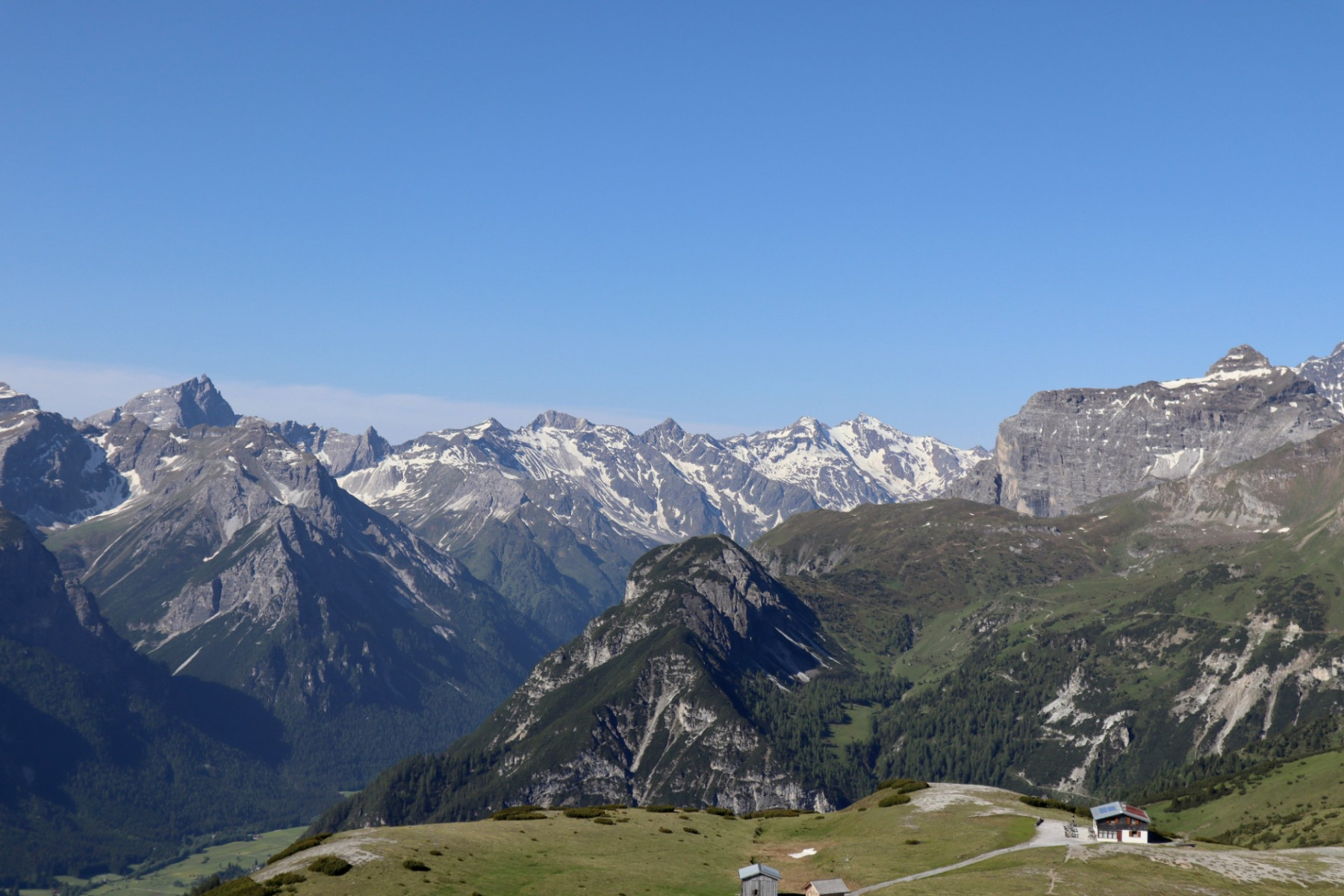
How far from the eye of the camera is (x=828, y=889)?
108m

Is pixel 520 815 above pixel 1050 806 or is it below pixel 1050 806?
above

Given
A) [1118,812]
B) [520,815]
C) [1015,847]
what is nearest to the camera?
[1015,847]

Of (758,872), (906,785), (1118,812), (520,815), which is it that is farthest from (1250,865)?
(520,815)

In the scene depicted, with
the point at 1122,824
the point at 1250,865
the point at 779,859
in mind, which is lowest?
the point at 779,859

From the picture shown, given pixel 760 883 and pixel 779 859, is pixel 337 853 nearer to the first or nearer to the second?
pixel 760 883

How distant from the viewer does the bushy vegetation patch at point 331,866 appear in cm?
10762

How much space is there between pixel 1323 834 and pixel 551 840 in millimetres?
144524

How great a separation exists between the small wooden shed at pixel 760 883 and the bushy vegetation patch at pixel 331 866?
124 ft

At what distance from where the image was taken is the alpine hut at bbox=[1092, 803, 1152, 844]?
→ 13025cm

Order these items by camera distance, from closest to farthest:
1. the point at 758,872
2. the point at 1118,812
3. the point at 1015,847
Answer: the point at 758,872 → the point at 1015,847 → the point at 1118,812

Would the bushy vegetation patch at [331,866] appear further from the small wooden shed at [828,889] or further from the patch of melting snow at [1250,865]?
the patch of melting snow at [1250,865]

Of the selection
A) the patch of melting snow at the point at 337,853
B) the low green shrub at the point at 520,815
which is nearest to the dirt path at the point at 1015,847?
the patch of melting snow at the point at 337,853

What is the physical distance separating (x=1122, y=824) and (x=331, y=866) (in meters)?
86.7

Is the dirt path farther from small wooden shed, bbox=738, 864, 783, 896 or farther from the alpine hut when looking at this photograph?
small wooden shed, bbox=738, 864, 783, 896
